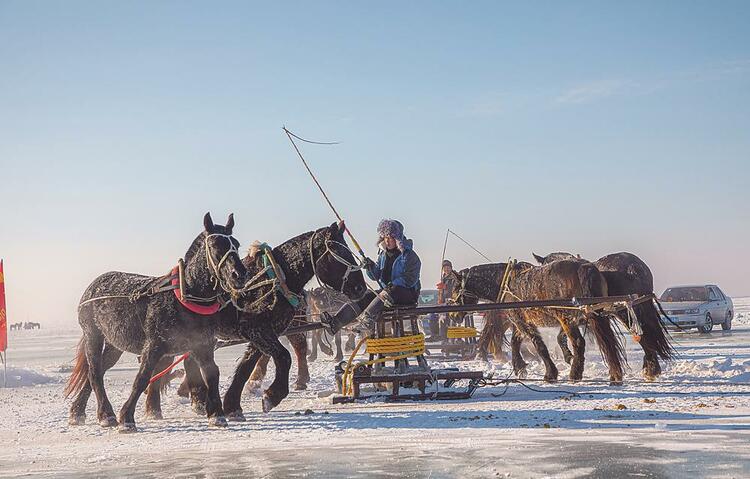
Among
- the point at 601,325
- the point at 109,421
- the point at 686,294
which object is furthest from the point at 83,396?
the point at 686,294

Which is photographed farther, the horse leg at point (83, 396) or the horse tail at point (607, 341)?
the horse tail at point (607, 341)

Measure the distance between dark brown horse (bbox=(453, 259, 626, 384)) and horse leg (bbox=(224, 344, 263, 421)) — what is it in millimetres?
5154

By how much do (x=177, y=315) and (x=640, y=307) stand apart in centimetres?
739

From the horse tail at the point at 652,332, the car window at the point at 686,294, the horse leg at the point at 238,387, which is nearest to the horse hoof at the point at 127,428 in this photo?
the horse leg at the point at 238,387

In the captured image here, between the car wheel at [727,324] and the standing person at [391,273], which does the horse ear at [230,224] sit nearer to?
the standing person at [391,273]

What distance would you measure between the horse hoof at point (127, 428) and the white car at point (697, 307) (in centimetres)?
2324

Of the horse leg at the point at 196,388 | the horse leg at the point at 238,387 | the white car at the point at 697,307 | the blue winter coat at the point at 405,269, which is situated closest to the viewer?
Result: the horse leg at the point at 238,387

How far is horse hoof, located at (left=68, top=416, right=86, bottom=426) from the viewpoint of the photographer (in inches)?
432

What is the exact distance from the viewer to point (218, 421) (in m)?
9.91

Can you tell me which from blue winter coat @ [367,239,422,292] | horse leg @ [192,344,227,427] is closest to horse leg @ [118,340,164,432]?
horse leg @ [192,344,227,427]

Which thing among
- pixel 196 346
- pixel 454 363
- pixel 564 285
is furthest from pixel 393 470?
pixel 454 363

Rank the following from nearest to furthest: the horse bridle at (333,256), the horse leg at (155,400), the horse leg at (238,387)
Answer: the horse leg at (238,387)
the horse bridle at (333,256)
the horse leg at (155,400)

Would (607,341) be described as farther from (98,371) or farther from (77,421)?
(77,421)

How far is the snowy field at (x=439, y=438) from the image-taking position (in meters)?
6.86
